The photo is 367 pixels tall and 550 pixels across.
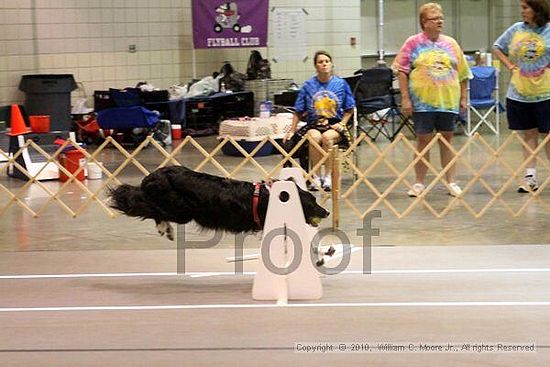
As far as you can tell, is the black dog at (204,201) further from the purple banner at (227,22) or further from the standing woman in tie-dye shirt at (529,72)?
the purple banner at (227,22)

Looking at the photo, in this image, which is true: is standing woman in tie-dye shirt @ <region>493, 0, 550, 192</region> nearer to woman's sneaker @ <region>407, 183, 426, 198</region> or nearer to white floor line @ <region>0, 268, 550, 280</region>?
woman's sneaker @ <region>407, 183, 426, 198</region>

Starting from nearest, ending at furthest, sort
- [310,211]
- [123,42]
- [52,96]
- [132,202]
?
[310,211], [132,202], [52,96], [123,42]

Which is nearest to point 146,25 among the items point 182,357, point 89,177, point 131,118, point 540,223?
point 131,118

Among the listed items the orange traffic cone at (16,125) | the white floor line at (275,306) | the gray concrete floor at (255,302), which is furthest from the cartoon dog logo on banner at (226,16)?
the white floor line at (275,306)

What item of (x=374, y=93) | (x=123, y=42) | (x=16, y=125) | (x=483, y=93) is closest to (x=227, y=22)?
(x=123, y=42)

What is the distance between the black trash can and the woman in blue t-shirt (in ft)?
17.2

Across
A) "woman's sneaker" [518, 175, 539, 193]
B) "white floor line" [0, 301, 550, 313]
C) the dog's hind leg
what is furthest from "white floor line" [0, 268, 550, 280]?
"woman's sneaker" [518, 175, 539, 193]

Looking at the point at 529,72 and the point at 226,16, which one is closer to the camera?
the point at 529,72

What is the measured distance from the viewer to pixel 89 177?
905cm

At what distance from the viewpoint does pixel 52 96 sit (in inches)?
481

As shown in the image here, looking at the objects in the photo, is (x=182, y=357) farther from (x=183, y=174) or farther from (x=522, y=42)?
(x=522, y=42)

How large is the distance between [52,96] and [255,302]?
8.30m

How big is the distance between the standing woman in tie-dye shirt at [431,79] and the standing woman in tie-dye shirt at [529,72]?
0.40 m

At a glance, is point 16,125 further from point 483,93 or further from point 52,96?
point 483,93
